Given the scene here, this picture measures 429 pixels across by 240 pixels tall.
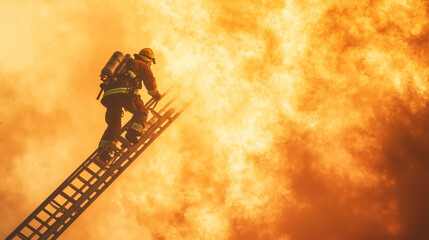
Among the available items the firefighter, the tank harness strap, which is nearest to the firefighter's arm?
the firefighter

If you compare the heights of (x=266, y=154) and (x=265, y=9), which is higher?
(x=265, y=9)

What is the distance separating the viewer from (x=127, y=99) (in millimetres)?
7891

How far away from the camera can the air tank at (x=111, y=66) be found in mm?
7492

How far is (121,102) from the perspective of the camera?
26.0 feet

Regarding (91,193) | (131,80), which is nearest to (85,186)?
(91,193)

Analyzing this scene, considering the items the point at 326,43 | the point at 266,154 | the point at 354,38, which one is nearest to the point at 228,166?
the point at 266,154

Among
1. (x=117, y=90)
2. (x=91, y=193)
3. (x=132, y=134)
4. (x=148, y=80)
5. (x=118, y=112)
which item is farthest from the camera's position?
(x=148, y=80)

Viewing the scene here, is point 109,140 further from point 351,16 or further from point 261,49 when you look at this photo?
point 351,16

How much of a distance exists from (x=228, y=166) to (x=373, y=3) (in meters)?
10.0

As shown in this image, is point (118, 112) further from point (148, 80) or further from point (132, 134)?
point (148, 80)

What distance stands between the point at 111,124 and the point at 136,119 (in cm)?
66

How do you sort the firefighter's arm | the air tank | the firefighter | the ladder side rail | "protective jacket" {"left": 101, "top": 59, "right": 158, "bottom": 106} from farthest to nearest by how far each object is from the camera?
the firefighter's arm
"protective jacket" {"left": 101, "top": 59, "right": 158, "bottom": 106}
the firefighter
the air tank
the ladder side rail

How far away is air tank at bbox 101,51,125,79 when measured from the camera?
7.49 metres

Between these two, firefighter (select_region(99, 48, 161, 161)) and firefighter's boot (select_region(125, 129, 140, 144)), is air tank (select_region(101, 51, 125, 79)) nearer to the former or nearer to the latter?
firefighter (select_region(99, 48, 161, 161))
